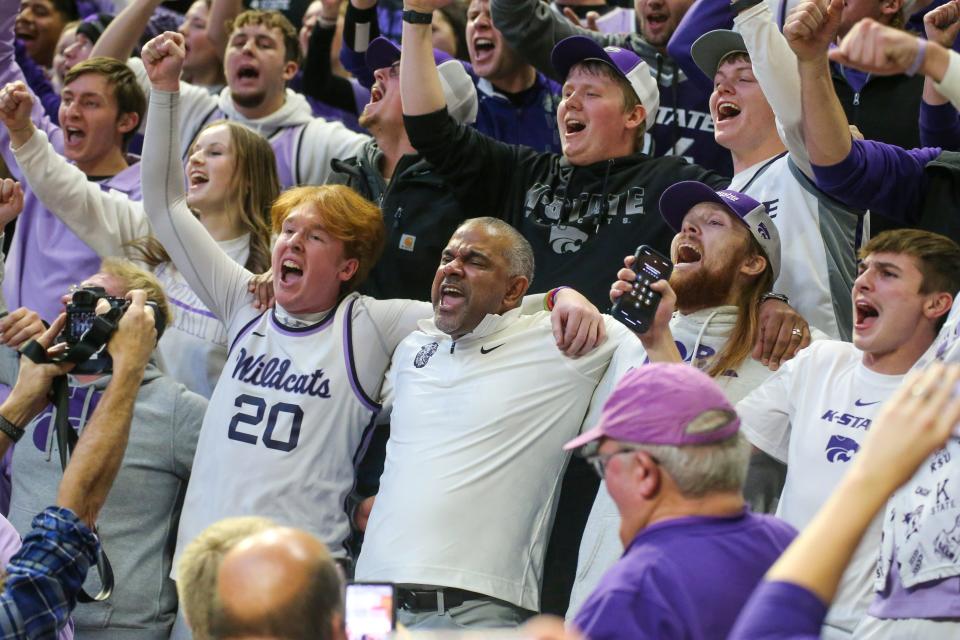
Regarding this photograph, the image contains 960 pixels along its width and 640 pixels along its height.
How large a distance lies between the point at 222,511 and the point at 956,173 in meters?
2.57

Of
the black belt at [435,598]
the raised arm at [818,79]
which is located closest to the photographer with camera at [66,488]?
the black belt at [435,598]

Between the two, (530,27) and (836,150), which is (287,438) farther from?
(530,27)

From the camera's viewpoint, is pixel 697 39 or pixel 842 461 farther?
pixel 697 39

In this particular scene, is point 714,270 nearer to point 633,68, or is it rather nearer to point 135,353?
point 633,68

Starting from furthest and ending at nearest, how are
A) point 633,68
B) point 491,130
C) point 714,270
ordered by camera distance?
point 491,130 → point 633,68 → point 714,270

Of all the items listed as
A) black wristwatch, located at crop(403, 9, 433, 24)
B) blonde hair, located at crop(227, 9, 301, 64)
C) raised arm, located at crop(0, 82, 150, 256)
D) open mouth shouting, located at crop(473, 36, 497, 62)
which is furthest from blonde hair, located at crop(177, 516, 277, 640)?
blonde hair, located at crop(227, 9, 301, 64)

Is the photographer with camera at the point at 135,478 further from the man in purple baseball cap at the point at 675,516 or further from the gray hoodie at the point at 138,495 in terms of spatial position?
the man in purple baseball cap at the point at 675,516

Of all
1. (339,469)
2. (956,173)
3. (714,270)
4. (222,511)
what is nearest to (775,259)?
(714,270)

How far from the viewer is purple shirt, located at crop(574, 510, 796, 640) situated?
258 cm

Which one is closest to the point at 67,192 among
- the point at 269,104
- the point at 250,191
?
the point at 250,191

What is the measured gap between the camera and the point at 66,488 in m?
3.71

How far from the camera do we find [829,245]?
4695mm

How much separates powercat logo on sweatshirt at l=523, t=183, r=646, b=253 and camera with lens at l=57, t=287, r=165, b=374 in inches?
58.9

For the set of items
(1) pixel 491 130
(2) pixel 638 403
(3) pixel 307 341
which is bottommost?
(3) pixel 307 341
